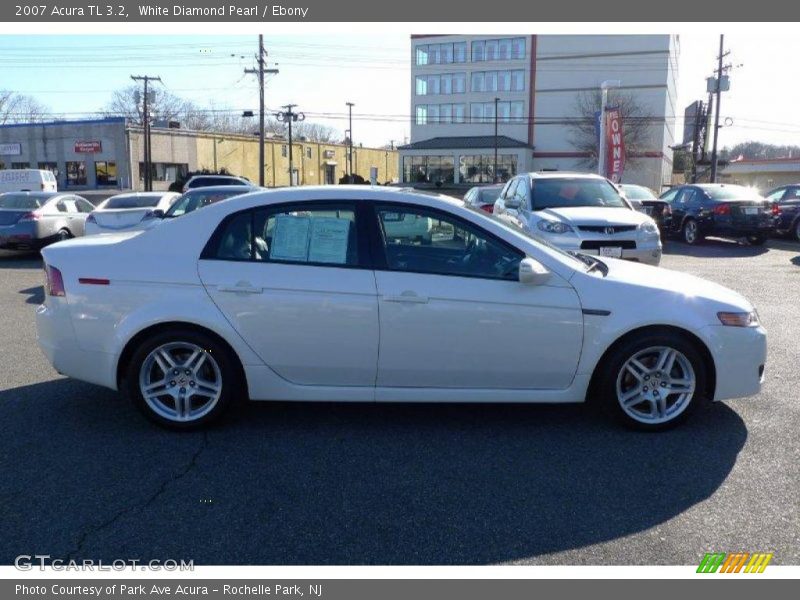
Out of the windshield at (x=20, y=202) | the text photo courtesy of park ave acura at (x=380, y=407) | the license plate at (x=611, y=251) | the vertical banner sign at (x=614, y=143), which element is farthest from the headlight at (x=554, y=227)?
the vertical banner sign at (x=614, y=143)

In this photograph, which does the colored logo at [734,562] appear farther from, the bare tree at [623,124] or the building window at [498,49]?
the building window at [498,49]

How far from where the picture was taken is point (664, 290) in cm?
451

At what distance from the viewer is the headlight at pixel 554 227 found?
982cm

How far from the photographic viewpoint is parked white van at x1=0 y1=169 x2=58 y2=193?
30.6 meters

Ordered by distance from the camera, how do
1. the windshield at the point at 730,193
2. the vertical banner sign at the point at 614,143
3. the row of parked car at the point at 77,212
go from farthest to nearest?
the vertical banner sign at the point at 614,143
the windshield at the point at 730,193
the row of parked car at the point at 77,212

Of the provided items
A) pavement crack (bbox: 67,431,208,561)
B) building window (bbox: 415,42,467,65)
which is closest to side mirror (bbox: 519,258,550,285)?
pavement crack (bbox: 67,431,208,561)

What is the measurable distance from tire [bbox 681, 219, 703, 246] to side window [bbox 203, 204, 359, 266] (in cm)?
1524

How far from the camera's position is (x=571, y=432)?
4.64 m

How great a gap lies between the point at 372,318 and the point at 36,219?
12598mm

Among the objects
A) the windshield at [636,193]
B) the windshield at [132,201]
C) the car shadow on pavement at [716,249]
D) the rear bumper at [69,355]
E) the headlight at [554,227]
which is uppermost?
the windshield at [636,193]

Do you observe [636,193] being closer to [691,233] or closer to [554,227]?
[691,233]

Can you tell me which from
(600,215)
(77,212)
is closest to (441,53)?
(77,212)

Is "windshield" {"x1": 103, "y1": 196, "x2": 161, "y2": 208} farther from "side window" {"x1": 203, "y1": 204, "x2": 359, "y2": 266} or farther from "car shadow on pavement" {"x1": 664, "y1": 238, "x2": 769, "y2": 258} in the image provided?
"car shadow on pavement" {"x1": 664, "y1": 238, "x2": 769, "y2": 258}

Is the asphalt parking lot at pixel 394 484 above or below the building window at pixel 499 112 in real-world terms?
below
